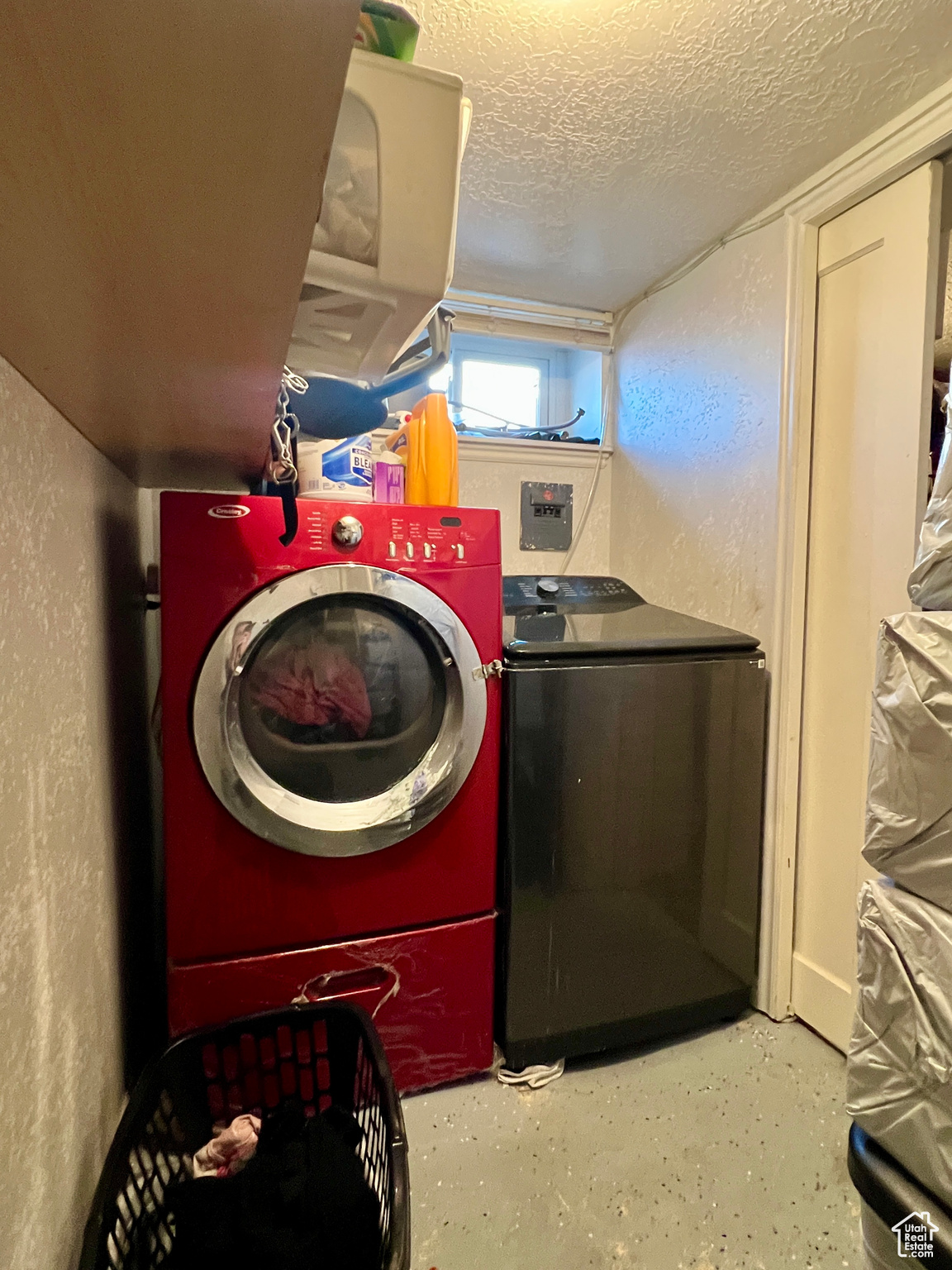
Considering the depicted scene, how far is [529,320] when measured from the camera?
200 centimetres

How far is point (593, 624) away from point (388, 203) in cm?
98

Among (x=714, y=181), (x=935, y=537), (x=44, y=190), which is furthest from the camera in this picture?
(x=714, y=181)

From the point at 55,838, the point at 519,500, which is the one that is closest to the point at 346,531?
the point at 55,838

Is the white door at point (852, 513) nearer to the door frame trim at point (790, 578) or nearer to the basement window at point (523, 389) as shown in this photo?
the door frame trim at point (790, 578)

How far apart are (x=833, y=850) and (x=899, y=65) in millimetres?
1476

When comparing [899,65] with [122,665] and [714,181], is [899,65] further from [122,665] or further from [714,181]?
[122,665]

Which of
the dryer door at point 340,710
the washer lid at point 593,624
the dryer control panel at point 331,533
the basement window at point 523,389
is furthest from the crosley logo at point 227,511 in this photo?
the basement window at point 523,389

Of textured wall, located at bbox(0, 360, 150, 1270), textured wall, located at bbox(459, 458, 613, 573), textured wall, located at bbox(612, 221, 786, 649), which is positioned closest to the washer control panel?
textured wall, located at bbox(612, 221, 786, 649)

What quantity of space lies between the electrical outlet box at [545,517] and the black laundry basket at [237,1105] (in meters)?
1.42

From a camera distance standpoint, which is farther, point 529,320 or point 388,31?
point 529,320

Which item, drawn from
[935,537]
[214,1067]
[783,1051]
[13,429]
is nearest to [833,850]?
[783,1051]

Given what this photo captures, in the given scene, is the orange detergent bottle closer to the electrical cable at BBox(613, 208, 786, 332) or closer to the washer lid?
the washer lid

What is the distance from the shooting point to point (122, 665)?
3.85 feet

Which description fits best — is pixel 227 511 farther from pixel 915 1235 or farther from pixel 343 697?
pixel 915 1235
